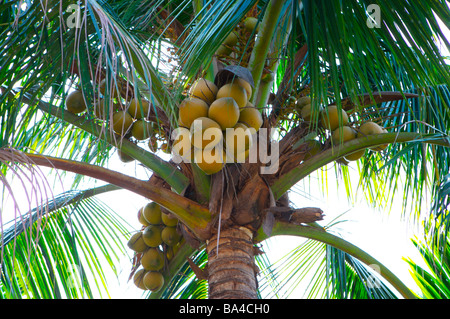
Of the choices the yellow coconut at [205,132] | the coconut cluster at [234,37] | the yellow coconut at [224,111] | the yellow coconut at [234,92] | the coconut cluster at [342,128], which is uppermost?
the coconut cluster at [234,37]

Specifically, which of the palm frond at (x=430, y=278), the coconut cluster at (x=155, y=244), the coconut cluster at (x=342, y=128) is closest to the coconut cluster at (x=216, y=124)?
the coconut cluster at (x=342, y=128)

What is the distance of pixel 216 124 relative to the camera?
1588 millimetres

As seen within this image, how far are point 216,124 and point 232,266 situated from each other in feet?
1.78

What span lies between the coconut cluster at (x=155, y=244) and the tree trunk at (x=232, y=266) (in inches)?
12.7

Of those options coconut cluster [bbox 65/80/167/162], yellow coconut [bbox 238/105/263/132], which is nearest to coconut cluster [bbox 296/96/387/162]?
yellow coconut [bbox 238/105/263/132]

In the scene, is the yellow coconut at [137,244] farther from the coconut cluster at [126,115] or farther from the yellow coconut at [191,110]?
the yellow coconut at [191,110]

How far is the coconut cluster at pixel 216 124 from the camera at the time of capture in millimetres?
1581

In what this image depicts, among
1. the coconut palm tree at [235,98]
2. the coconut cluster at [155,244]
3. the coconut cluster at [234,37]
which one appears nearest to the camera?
the coconut palm tree at [235,98]

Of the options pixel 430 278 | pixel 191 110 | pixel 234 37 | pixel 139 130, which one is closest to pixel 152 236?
pixel 139 130

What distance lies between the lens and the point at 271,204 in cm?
190

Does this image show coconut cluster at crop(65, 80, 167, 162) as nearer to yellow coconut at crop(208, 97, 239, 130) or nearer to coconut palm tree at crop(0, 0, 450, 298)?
coconut palm tree at crop(0, 0, 450, 298)

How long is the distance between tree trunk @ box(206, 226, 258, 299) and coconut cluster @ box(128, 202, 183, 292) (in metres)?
0.32

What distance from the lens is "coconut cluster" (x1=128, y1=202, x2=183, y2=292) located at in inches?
86.6
